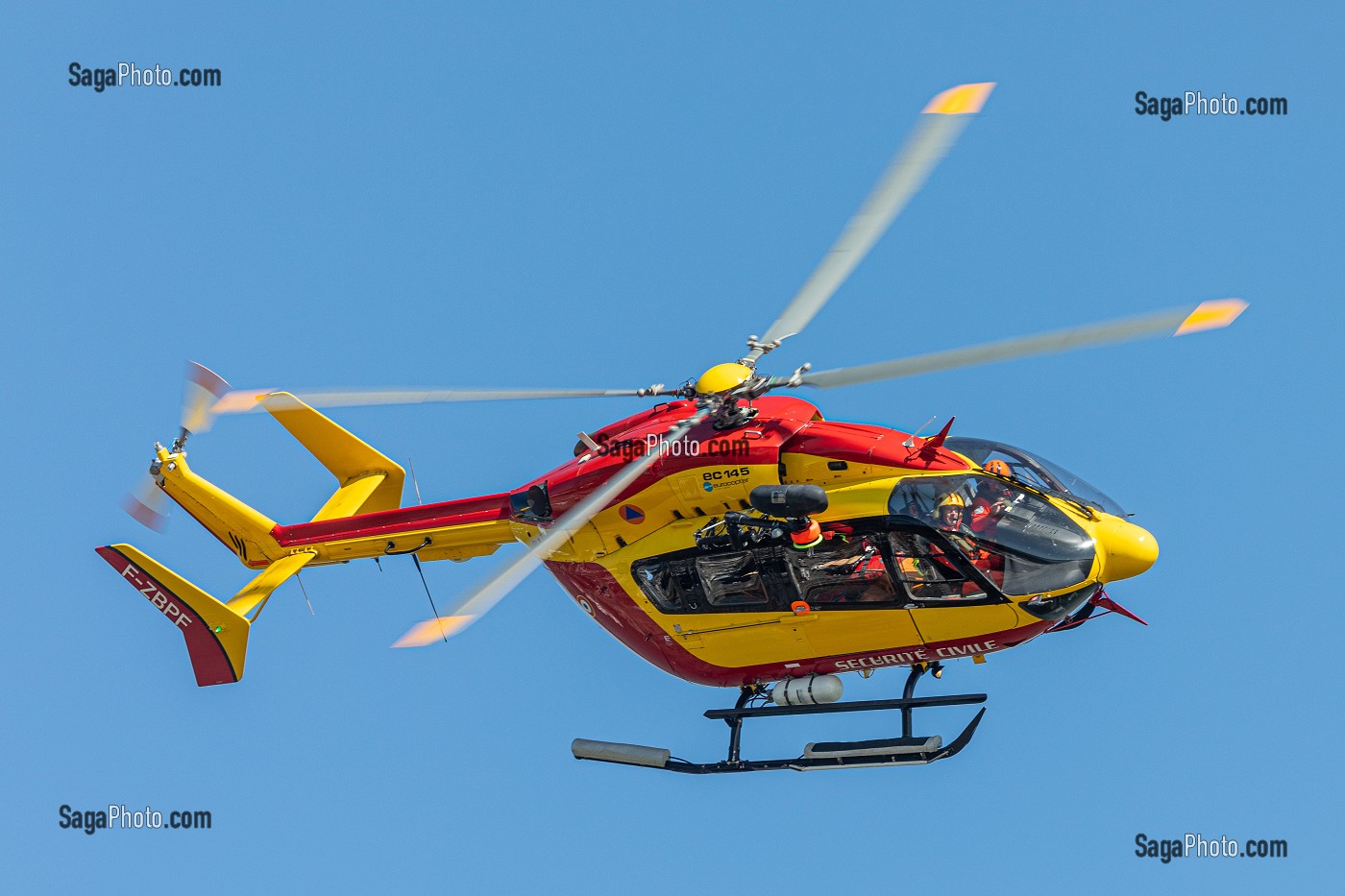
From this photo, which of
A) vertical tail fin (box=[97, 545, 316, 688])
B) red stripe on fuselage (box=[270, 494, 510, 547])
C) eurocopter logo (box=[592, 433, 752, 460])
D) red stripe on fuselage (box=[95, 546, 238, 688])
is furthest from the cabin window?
red stripe on fuselage (box=[95, 546, 238, 688])

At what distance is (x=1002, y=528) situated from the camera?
13.7m

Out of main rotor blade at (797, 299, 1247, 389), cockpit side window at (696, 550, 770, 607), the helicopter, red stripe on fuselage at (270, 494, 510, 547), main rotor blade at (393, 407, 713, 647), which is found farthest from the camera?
red stripe on fuselage at (270, 494, 510, 547)

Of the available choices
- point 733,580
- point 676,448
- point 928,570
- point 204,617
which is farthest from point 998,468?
point 204,617

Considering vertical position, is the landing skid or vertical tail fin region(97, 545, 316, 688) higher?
vertical tail fin region(97, 545, 316, 688)

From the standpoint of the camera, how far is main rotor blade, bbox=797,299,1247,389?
1139cm

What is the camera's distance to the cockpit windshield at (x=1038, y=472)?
14094 mm

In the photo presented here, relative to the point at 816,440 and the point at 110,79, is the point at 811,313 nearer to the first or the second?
the point at 816,440

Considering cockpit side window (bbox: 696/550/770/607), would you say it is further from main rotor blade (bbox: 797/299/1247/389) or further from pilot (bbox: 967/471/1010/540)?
main rotor blade (bbox: 797/299/1247/389)

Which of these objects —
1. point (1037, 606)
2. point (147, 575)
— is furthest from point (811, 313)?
point (147, 575)

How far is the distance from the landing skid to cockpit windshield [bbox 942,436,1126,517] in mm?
1953

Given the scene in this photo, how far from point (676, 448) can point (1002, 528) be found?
2.87 meters

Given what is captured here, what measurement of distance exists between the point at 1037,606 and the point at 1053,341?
2.97 meters

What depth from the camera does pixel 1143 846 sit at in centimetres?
1747

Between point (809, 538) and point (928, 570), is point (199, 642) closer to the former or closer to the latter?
point (809, 538)
